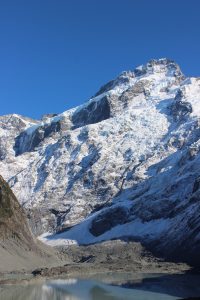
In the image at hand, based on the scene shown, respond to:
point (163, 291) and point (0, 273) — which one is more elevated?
point (0, 273)

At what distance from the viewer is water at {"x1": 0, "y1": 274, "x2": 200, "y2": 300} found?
14838 cm

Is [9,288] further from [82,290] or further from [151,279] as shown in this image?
[151,279]

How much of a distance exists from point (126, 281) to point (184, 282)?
65.9 feet

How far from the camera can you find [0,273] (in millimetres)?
199125

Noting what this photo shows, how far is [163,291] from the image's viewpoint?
161 m

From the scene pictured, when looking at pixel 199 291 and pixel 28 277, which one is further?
pixel 28 277

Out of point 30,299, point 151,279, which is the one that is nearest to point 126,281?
point 151,279

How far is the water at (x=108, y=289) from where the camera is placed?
14838 centimetres

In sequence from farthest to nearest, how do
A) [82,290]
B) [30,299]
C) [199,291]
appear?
[82,290], [199,291], [30,299]

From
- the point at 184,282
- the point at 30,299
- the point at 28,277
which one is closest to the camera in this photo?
the point at 30,299

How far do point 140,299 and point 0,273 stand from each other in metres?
69.1

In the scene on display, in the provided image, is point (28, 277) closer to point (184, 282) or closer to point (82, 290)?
point (82, 290)

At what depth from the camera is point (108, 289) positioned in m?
168

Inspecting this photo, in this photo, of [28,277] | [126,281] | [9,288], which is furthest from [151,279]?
[9,288]
